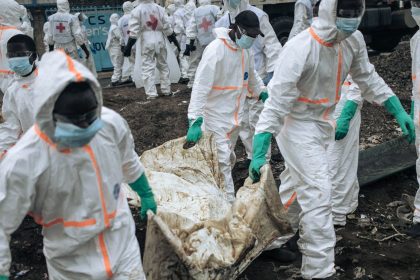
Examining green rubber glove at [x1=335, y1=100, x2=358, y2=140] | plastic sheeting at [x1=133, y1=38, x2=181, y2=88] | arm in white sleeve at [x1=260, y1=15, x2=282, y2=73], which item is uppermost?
arm in white sleeve at [x1=260, y1=15, x2=282, y2=73]

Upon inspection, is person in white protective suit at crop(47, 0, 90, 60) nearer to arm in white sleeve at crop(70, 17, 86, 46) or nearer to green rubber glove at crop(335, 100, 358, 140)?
arm in white sleeve at crop(70, 17, 86, 46)

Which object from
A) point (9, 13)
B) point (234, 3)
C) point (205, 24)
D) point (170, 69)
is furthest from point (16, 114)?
point (170, 69)

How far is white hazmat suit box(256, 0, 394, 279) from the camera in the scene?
3.39 meters

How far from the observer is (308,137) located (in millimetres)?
3578

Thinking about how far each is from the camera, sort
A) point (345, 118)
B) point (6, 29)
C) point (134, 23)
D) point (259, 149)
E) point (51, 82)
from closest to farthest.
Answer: point (51, 82) < point (259, 149) < point (345, 118) < point (6, 29) < point (134, 23)

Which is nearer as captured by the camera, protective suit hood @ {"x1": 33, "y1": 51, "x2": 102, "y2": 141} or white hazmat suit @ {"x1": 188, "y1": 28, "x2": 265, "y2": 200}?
protective suit hood @ {"x1": 33, "y1": 51, "x2": 102, "y2": 141}

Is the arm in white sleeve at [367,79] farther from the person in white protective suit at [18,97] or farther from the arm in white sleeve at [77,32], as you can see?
the arm in white sleeve at [77,32]

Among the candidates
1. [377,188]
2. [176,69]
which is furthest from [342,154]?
[176,69]

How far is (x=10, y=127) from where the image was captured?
4.33 meters

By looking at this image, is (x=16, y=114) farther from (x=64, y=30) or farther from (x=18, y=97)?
(x=64, y=30)

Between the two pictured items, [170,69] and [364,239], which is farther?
[170,69]

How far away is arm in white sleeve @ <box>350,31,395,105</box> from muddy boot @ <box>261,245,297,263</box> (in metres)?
1.23

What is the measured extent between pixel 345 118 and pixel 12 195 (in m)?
2.94

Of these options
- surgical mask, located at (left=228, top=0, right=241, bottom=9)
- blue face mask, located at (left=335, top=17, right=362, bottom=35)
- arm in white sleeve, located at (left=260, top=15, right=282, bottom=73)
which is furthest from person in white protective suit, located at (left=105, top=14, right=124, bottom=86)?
blue face mask, located at (left=335, top=17, right=362, bottom=35)
